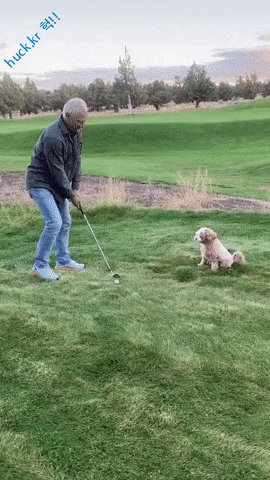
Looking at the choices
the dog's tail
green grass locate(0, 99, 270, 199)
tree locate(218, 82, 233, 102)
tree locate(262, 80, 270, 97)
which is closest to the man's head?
the dog's tail

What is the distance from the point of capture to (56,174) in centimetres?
590

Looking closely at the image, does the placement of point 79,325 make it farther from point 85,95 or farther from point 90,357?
point 85,95

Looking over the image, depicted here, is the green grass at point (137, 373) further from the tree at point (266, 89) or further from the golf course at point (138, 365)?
the tree at point (266, 89)

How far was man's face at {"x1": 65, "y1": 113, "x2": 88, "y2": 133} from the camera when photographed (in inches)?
225

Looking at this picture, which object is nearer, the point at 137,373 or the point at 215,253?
the point at 137,373

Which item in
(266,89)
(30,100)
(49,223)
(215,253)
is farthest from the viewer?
(266,89)

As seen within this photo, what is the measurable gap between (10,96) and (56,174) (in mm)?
66686

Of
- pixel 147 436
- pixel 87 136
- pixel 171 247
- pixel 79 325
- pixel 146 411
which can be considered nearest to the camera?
pixel 147 436

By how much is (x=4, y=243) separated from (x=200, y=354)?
523 centimetres

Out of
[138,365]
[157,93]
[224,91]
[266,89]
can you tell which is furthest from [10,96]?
[138,365]

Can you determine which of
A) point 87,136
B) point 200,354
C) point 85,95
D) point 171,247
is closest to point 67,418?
point 200,354

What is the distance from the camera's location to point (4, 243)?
353 inches

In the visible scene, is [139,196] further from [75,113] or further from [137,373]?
[137,373]

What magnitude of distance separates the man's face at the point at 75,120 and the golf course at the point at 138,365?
1.52 meters
